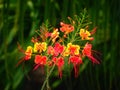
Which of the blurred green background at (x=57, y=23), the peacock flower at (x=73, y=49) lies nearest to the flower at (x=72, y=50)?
the peacock flower at (x=73, y=49)

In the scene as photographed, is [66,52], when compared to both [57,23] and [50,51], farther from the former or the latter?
[57,23]

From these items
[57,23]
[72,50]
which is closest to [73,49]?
[72,50]

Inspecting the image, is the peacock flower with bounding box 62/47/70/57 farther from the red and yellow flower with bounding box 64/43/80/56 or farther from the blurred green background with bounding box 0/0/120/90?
the blurred green background with bounding box 0/0/120/90

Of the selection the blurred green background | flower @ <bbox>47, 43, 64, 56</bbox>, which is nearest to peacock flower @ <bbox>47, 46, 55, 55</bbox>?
flower @ <bbox>47, 43, 64, 56</bbox>

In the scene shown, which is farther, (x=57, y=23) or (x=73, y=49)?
(x=57, y=23)

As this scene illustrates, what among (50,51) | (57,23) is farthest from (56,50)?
(57,23)

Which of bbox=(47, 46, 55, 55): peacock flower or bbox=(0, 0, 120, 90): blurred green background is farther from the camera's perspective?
bbox=(0, 0, 120, 90): blurred green background

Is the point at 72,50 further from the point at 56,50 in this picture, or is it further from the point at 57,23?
the point at 57,23

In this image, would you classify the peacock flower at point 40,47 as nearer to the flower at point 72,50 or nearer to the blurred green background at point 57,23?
the flower at point 72,50

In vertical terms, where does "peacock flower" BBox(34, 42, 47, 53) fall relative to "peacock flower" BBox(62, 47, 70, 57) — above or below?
above

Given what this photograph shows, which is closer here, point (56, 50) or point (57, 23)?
point (56, 50)

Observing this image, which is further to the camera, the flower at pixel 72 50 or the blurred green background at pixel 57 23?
the blurred green background at pixel 57 23

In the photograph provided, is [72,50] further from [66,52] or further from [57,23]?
[57,23]
